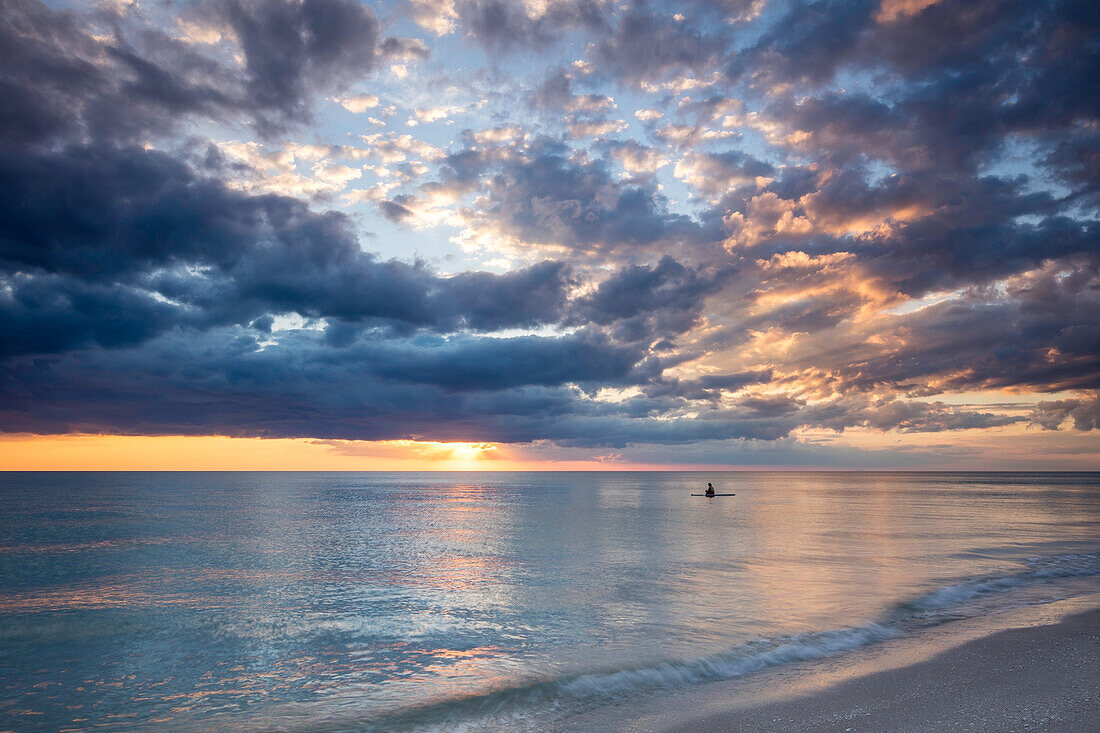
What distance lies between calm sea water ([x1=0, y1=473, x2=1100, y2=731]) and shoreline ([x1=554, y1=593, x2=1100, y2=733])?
1192mm

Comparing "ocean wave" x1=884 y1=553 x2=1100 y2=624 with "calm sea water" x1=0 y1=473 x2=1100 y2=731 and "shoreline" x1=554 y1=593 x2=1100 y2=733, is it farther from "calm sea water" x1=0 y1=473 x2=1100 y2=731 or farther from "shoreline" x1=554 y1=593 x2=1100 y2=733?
"shoreline" x1=554 y1=593 x2=1100 y2=733

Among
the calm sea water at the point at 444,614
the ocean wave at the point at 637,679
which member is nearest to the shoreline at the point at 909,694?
the ocean wave at the point at 637,679

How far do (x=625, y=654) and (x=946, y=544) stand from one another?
114 ft

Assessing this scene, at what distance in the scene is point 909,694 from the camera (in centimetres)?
1230

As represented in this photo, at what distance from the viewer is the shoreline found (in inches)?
432

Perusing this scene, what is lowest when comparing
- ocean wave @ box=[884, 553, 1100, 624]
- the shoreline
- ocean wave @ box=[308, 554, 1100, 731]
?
ocean wave @ box=[884, 553, 1100, 624]

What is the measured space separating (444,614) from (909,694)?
52.6 ft

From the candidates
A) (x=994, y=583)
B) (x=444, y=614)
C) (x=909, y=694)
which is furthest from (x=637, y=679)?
(x=994, y=583)

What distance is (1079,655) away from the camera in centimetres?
1462

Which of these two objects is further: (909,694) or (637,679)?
(637,679)

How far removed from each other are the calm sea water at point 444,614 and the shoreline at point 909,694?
1.19m

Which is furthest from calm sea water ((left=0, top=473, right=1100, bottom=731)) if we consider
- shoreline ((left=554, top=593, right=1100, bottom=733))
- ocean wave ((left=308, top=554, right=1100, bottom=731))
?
shoreline ((left=554, top=593, right=1100, bottom=733))

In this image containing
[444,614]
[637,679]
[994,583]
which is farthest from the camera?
[994,583]

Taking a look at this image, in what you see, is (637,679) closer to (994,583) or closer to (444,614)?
(444,614)
